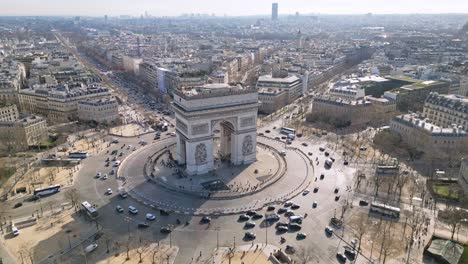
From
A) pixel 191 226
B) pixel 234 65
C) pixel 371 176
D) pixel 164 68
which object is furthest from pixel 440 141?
Result: pixel 234 65

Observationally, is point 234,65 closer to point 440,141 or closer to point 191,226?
point 440,141

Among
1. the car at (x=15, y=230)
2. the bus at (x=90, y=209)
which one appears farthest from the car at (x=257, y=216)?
the car at (x=15, y=230)

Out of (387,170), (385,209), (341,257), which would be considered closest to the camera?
(341,257)

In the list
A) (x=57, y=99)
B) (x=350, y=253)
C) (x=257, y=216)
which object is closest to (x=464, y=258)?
(x=350, y=253)

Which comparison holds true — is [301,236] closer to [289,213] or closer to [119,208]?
[289,213]

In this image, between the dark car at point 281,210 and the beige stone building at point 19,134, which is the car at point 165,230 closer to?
the dark car at point 281,210

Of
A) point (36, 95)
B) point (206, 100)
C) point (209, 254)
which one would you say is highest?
point (206, 100)

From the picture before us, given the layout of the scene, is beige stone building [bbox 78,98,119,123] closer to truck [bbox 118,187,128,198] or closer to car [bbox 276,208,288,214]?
truck [bbox 118,187,128,198]
